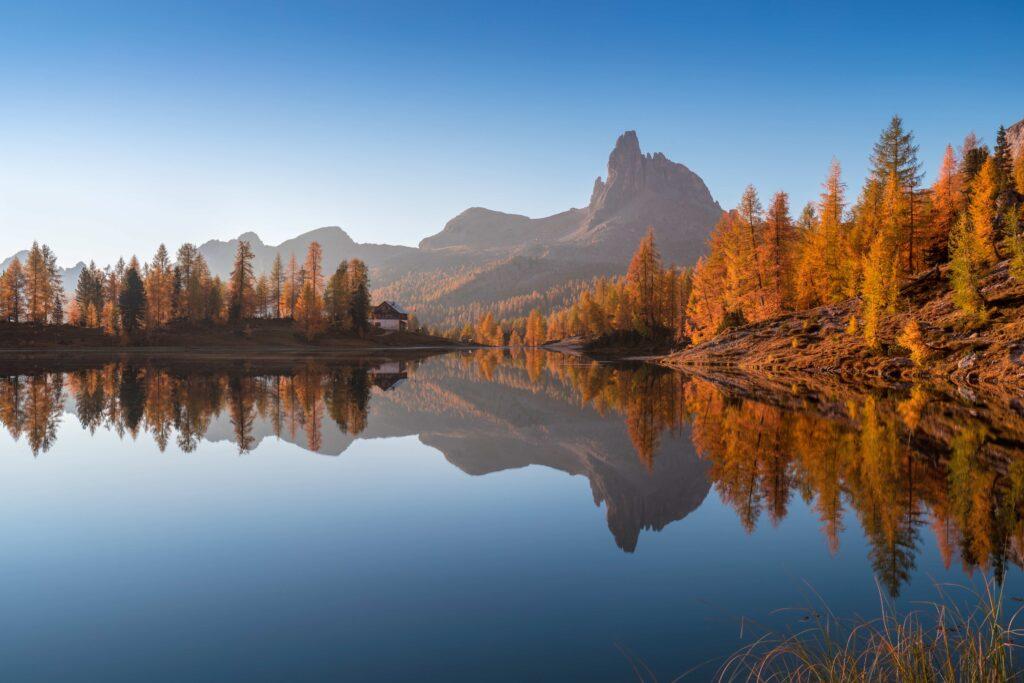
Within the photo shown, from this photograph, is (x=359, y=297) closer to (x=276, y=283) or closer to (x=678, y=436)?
(x=276, y=283)

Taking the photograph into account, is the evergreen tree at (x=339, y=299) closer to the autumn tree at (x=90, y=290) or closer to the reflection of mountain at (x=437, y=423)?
the autumn tree at (x=90, y=290)

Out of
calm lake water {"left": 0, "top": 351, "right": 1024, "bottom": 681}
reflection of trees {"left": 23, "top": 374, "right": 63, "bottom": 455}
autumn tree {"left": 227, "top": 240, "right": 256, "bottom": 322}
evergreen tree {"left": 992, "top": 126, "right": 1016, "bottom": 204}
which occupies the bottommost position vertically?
calm lake water {"left": 0, "top": 351, "right": 1024, "bottom": 681}

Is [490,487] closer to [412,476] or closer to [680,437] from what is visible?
[412,476]

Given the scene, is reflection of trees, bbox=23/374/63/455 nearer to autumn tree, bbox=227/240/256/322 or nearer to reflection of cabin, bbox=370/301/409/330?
autumn tree, bbox=227/240/256/322

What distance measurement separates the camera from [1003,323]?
3869 centimetres

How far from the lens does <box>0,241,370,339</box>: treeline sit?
9006cm

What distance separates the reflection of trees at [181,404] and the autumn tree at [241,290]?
62.2 m

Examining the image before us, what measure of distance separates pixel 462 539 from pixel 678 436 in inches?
480

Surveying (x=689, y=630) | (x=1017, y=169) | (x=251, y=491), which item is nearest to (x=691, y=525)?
(x=689, y=630)

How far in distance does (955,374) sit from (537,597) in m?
42.3

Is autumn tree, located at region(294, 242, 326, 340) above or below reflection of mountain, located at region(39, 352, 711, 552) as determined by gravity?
above

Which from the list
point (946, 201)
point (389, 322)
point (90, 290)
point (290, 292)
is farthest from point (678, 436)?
point (90, 290)

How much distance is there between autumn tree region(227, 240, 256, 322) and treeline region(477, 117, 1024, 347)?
77.7 meters

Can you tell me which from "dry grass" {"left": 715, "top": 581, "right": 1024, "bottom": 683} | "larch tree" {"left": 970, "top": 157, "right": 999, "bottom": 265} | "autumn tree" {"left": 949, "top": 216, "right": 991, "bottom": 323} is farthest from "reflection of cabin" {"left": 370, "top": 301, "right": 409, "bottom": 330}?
"dry grass" {"left": 715, "top": 581, "right": 1024, "bottom": 683}
